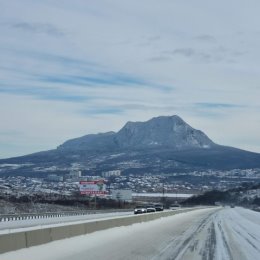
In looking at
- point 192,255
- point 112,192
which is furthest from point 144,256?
point 112,192

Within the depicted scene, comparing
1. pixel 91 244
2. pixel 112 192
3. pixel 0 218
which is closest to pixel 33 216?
pixel 0 218

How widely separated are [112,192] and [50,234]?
6048 inches

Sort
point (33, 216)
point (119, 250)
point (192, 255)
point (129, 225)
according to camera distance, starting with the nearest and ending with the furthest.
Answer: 1. point (192, 255)
2. point (119, 250)
3. point (129, 225)
4. point (33, 216)

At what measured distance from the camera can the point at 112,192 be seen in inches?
7037

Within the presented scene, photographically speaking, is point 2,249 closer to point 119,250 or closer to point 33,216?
point 119,250

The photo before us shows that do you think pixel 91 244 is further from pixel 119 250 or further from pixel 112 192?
pixel 112 192

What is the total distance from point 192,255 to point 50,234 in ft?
17.0

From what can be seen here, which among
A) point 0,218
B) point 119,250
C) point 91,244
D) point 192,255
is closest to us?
point 192,255

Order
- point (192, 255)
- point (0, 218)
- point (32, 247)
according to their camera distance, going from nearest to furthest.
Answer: point (32, 247) < point (192, 255) < point (0, 218)

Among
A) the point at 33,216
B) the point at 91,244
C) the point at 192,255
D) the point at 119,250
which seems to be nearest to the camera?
the point at 192,255

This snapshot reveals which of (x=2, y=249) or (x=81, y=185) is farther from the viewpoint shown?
(x=81, y=185)

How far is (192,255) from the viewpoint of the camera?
24.5 meters

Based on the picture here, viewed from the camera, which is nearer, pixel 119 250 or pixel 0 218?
pixel 119 250

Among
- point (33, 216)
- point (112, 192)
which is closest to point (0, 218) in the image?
point (33, 216)
